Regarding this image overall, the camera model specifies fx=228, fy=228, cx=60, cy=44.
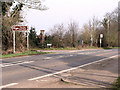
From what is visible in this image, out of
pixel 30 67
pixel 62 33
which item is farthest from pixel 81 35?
pixel 30 67

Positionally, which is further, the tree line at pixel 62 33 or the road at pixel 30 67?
the tree line at pixel 62 33

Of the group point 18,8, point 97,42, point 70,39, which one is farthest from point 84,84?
point 97,42

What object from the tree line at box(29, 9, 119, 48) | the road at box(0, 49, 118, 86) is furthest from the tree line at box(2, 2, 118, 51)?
the road at box(0, 49, 118, 86)

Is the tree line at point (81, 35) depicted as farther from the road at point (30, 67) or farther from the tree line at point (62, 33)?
the road at point (30, 67)

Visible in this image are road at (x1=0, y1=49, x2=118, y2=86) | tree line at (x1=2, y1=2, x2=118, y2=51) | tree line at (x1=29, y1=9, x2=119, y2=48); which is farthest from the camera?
tree line at (x1=29, y1=9, x2=119, y2=48)

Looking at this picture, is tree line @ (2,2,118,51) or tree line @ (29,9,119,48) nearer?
tree line @ (2,2,118,51)

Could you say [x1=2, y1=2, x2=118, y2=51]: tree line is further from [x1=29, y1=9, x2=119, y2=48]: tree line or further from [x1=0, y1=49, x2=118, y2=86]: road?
[x1=0, y1=49, x2=118, y2=86]: road

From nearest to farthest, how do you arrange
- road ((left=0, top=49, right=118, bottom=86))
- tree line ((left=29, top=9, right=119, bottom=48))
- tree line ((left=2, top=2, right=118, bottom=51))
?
road ((left=0, top=49, right=118, bottom=86)) → tree line ((left=2, top=2, right=118, bottom=51)) → tree line ((left=29, top=9, right=119, bottom=48))

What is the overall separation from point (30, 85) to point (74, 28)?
5251 centimetres

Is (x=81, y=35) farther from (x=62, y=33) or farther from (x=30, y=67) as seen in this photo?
(x=30, y=67)

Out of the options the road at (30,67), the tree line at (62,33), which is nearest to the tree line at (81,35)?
the tree line at (62,33)

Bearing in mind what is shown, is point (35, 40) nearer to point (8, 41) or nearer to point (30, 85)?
point (8, 41)

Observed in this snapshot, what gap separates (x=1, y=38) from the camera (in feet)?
100

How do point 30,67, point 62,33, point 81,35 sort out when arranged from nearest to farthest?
point 30,67
point 62,33
point 81,35
